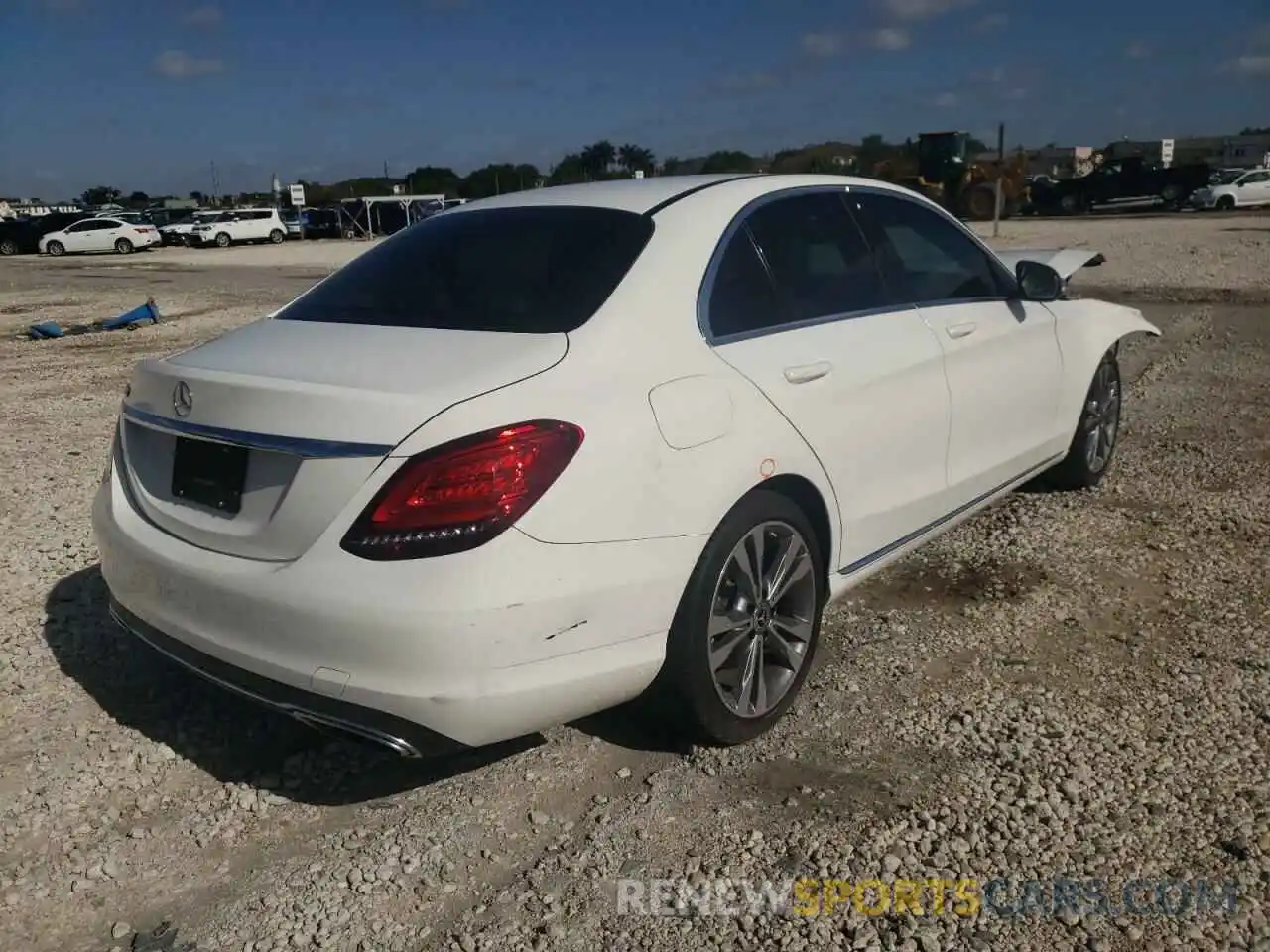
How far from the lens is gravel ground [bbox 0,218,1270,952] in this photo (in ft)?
8.24

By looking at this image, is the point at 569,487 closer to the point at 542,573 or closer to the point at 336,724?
the point at 542,573

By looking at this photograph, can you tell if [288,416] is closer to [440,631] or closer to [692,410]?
[440,631]

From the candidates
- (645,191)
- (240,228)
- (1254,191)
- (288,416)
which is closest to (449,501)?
(288,416)

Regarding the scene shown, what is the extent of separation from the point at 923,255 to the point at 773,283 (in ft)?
3.68

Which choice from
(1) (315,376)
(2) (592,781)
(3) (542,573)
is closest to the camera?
(3) (542,573)

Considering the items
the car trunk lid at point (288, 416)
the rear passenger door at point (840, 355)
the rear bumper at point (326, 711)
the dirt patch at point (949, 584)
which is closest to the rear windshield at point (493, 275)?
the car trunk lid at point (288, 416)

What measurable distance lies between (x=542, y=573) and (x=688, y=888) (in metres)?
0.83

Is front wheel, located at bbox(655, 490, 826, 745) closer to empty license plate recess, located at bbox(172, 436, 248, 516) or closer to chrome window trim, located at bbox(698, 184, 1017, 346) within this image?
chrome window trim, located at bbox(698, 184, 1017, 346)

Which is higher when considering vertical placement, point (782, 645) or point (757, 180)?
point (757, 180)

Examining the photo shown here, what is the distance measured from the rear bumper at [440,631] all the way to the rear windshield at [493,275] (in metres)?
0.70

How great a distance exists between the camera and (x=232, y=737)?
3363mm

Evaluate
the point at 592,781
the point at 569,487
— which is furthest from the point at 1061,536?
the point at 569,487

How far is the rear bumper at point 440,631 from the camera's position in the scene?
2.44m

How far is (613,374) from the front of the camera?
276 centimetres
